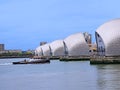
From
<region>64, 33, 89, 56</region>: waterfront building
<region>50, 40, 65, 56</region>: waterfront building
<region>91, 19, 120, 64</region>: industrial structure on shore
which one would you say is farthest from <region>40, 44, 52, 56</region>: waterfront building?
<region>91, 19, 120, 64</region>: industrial structure on shore

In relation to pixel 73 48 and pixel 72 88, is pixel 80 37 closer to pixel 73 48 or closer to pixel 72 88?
pixel 73 48

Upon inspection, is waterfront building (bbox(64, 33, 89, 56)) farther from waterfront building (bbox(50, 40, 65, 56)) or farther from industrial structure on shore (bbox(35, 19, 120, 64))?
waterfront building (bbox(50, 40, 65, 56))

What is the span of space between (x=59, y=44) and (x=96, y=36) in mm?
53675

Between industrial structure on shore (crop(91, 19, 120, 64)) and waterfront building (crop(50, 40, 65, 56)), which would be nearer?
industrial structure on shore (crop(91, 19, 120, 64))

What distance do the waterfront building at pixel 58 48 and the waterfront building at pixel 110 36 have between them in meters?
54.2

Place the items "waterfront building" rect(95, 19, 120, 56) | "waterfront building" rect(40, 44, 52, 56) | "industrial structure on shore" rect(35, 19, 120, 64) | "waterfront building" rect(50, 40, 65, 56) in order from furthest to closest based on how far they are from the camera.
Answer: "waterfront building" rect(40, 44, 52, 56), "waterfront building" rect(50, 40, 65, 56), "waterfront building" rect(95, 19, 120, 56), "industrial structure on shore" rect(35, 19, 120, 64)

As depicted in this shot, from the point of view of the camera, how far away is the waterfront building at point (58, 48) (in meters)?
132

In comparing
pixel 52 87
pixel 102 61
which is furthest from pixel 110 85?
pixel 102 61

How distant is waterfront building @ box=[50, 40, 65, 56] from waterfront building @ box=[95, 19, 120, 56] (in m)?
54.2

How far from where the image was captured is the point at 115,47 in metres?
73.1

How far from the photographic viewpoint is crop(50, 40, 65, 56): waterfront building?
132m

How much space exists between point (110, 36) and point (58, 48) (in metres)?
61.0

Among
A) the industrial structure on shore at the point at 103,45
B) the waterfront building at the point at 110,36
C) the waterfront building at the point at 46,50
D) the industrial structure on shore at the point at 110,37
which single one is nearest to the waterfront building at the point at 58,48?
the waterfront building at the point at 46,50

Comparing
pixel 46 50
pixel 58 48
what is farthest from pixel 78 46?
pixel 46 50
